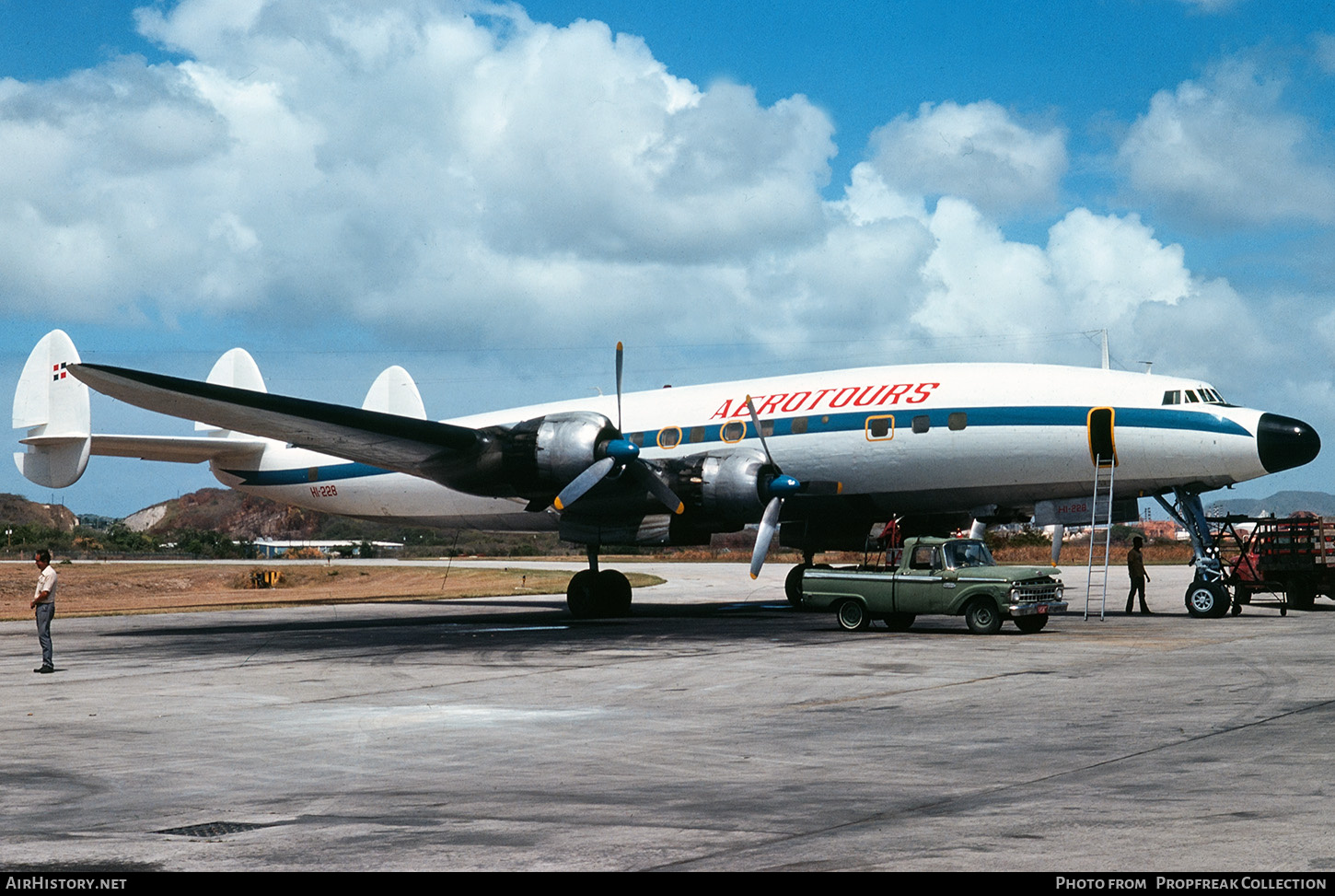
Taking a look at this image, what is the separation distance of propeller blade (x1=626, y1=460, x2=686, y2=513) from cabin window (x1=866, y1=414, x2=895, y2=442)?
413 cm

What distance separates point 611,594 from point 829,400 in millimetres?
6259

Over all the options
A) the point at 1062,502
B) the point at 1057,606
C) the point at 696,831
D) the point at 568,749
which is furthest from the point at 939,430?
the point at 696,831

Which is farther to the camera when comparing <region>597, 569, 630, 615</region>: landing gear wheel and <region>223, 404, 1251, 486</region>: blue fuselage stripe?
<region>597, 569, 630, 615</region>: landing gear wheel

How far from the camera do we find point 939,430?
23.5 metres

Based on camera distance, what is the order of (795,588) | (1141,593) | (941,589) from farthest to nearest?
(795,588)
(1141,593)
(941,589)

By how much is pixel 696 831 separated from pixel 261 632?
18839 millimetres

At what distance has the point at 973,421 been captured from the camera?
23344 millimetres

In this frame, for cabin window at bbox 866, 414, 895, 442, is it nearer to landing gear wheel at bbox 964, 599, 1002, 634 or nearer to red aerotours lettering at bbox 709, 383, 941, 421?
red aerotours lettering at bbox 709, 383, 941, 421

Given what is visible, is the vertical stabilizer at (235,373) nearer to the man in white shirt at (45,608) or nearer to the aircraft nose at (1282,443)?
the man in white shirt at (45,608)

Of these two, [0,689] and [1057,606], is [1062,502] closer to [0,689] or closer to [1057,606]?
[1057,606]

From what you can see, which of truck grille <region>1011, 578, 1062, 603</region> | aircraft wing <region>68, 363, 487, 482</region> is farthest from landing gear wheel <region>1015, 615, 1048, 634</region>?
aircraft wing <region>68, 363, 487, 482</region>

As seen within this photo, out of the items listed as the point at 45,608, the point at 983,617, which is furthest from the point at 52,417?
the point at 983,617

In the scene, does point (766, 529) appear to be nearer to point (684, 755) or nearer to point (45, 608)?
point (45, 608)

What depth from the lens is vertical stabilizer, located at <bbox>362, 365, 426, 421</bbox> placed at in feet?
107
